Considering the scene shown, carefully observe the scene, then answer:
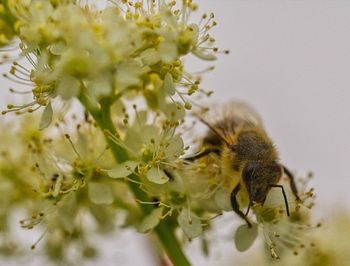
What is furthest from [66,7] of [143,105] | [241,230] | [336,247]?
[336,247]

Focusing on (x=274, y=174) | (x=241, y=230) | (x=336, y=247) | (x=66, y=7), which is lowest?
(x=336, y=247)

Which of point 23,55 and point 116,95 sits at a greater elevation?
point 23,55

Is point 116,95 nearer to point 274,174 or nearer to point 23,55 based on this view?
point 23,55

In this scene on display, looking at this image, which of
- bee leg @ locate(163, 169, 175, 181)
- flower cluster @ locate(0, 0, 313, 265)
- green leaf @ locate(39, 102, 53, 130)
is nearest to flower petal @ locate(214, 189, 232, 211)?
flower cluster @ locate(0, 0, 313, 265)

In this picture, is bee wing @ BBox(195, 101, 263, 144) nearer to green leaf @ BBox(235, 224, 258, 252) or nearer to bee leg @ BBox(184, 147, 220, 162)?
bee leg @ BBox(184, 147, 220, 162)

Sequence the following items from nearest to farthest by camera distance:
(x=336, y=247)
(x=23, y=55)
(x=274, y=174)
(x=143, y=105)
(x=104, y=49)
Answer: (x=104, y=49) → (x=23, y=55) → (x=274, y=174) → (x=143, y=105) → (x=336, y=247)

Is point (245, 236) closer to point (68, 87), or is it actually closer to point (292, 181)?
point (292, 181)
